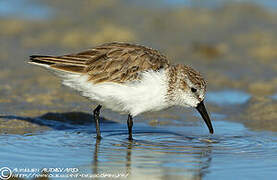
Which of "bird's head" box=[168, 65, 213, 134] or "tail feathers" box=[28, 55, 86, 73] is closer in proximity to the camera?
"tail feathers" box=[28, 55, 86, 73]

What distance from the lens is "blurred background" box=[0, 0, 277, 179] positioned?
32.5ft

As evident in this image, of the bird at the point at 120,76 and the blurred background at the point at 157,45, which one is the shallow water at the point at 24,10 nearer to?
the blurred background at the point at 157,45

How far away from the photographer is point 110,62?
7910 millimetres

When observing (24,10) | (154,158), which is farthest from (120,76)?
(24,10)

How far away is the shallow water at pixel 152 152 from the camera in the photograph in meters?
6.48

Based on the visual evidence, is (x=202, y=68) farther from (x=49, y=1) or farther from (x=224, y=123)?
(x=49, y=1)

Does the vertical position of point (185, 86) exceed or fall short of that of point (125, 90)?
it exceeds it

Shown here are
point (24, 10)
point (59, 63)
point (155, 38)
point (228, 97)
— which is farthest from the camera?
point (24, 10)

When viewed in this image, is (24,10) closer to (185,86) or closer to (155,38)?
(155,38)

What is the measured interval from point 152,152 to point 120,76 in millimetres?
1227

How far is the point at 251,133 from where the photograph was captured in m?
8.87

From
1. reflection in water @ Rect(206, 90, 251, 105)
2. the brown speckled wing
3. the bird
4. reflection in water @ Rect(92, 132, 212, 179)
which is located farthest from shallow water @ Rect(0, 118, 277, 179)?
reflection in water @ Rect(206, 90, 251, 105)

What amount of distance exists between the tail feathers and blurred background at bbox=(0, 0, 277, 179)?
4.32 feet

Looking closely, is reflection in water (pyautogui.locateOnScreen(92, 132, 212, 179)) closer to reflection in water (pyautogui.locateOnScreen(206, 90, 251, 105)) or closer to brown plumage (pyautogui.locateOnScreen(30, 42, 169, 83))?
brown plumage (pyautogui.locateOnScreen(30, 42, 169, 83))
